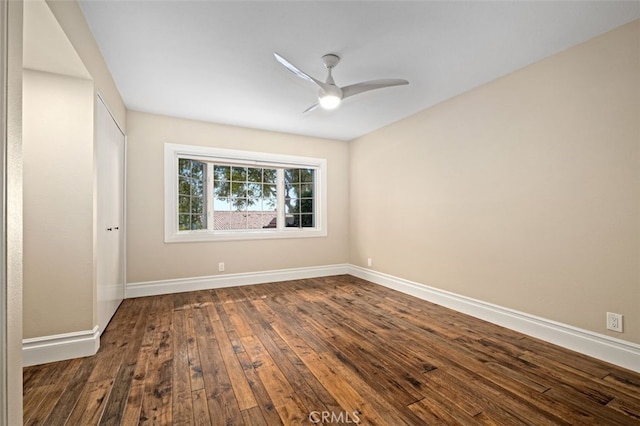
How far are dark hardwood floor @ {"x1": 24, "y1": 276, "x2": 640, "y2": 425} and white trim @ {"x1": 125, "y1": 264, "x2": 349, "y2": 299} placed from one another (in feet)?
2.35

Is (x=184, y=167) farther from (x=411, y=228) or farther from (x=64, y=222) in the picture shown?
(x=411, y=228)

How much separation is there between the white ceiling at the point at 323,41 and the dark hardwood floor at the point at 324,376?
7.93 ft

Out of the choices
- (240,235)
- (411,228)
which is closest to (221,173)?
(240,235)

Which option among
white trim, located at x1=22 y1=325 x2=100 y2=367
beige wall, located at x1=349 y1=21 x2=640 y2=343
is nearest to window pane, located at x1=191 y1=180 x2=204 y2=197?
white trim, located at x1=22 y1=325 x2=100 y2=367

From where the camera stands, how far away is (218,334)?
2596 millimetres

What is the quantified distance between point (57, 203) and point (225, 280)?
2.39 m

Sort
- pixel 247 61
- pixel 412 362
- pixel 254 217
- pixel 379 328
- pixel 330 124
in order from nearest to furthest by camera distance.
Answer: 1. pixel 412 362
2. pixel 247 61
3. pixel 379 328
4. pixel 330 124
5. pixel 254 217

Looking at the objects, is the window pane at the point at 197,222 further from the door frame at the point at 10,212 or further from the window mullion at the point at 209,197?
the door frame at the point at 10,212

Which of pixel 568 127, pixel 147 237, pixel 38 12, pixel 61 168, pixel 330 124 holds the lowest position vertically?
pixel 147 237

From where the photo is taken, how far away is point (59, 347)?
6.98 ft

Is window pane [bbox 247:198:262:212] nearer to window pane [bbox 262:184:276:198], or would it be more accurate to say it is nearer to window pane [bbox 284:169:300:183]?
window pane [bbox 262:184:276:198]

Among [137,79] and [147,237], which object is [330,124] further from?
[147,237]

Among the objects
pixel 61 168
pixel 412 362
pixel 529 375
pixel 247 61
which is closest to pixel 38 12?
pixel 61 168

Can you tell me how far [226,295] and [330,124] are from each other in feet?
9.20
